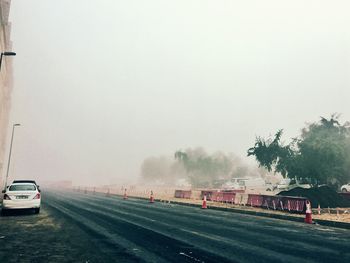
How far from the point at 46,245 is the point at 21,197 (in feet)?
33.6

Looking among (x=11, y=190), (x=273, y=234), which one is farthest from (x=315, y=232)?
(x=11, y=190)

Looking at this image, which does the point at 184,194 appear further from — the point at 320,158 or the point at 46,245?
the point at 46,245

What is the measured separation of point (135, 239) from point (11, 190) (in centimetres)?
1126

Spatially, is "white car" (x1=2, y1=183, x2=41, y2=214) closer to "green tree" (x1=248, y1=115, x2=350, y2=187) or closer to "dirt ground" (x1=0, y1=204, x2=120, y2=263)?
"dirt ground" (x1=0, y1=204, x2=120, y2=263)

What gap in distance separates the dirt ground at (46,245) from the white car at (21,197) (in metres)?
5.71

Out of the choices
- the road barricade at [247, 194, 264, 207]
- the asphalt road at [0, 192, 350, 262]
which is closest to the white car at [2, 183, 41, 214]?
the asphalt road at [0, 192, 350, 262]

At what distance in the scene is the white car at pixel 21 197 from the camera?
672 inches

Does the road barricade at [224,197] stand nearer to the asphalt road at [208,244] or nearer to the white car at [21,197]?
the asphalt road at [208,244]

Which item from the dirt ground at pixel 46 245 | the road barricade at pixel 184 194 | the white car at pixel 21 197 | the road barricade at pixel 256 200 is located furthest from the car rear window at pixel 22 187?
the road barricade at pixel 184 194

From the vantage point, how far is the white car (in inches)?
672

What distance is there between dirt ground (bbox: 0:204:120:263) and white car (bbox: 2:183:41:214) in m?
5.71

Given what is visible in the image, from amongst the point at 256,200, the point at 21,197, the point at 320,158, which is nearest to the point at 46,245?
the point at 21,197

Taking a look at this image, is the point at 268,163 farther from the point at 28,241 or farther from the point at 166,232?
the point at 28,241

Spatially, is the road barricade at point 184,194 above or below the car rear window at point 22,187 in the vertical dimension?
below
